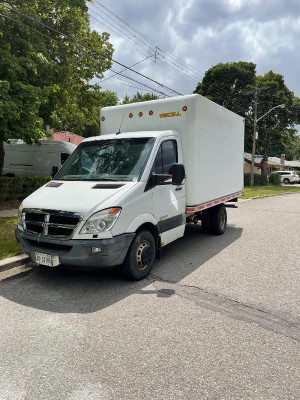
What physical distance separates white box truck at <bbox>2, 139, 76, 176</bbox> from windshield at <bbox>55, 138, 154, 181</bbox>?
8637 millimetres

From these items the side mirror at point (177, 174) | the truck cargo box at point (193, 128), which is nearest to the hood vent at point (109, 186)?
the side mirror at point (177, 174)

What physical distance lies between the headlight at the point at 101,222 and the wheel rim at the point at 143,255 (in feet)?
2.33

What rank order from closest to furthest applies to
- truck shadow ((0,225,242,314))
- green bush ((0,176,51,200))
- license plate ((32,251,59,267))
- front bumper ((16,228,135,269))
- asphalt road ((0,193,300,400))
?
1. asphalt road ((0,193,300,400))
2. truck shadow ((0,225,242,314))
3. front bumper ((16,228,135,269))
4. license plate ((32,251,59,267))
5. green bush ((0,176,51,200))

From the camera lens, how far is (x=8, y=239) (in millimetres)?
6496

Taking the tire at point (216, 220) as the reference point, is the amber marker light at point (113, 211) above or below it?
above

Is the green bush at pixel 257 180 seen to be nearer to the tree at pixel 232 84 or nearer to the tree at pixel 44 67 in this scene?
the tree at pixel 232 84

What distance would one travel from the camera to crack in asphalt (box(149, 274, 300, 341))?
3.44 metres

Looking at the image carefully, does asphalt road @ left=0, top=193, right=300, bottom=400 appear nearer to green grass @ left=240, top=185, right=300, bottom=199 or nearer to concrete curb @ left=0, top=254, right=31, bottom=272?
concrete curb @ left=0, top=254, right=31, bottom=272

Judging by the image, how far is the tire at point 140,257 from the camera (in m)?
4.53

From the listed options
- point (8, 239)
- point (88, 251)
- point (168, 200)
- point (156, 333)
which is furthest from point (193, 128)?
point (8, 239)

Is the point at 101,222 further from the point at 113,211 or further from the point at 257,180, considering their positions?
the point at 257,180

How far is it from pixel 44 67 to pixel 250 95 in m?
24.9

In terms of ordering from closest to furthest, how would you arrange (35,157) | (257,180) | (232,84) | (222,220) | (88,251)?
(88,251) < (222,220) < (35,157) < (257,180) < (232,84)

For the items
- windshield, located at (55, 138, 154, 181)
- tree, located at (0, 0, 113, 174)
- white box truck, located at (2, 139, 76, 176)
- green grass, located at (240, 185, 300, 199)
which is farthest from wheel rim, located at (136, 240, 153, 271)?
green grass, located at (240, 185, 300, 199)
